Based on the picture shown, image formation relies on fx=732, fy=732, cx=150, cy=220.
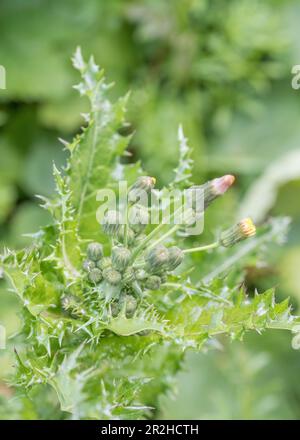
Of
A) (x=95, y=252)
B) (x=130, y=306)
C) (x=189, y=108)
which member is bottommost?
(x=130, y=306)

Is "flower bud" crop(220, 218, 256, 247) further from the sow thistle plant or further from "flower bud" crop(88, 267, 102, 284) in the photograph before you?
"flower bud" crop(88, 267, 102, 284)

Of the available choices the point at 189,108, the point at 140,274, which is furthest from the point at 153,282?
the point at 189,108

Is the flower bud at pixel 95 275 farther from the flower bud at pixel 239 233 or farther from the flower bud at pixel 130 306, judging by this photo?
the flower bud at pixel 239 233

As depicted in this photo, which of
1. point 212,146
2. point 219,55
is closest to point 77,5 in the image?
point 219,55

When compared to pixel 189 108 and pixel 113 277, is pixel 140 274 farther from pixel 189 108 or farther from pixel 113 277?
pixel 189 108

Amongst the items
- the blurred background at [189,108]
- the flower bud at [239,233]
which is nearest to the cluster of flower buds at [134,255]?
the flower bud at [239,233]

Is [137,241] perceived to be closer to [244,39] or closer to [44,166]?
[44,166]
